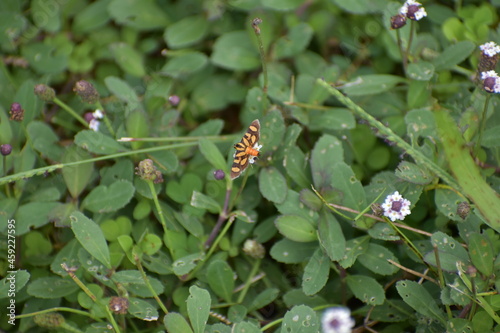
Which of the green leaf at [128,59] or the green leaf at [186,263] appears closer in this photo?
the green leaf at [186,263]

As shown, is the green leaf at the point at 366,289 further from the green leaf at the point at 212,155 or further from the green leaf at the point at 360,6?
the green leaf at the point at 360,6

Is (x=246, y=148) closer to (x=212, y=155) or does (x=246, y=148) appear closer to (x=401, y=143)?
(x=212, y=155)

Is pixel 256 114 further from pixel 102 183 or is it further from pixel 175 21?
pixel 175 21

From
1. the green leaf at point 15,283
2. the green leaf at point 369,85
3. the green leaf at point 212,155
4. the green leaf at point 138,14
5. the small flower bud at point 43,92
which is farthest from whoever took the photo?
the green leaf at point 138,14

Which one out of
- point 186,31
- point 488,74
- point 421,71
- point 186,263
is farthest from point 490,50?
point 186,31

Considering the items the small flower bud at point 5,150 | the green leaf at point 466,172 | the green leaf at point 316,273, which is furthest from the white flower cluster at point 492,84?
the small flower bud at point 5,150

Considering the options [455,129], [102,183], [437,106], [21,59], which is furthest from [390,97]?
[21,59]
